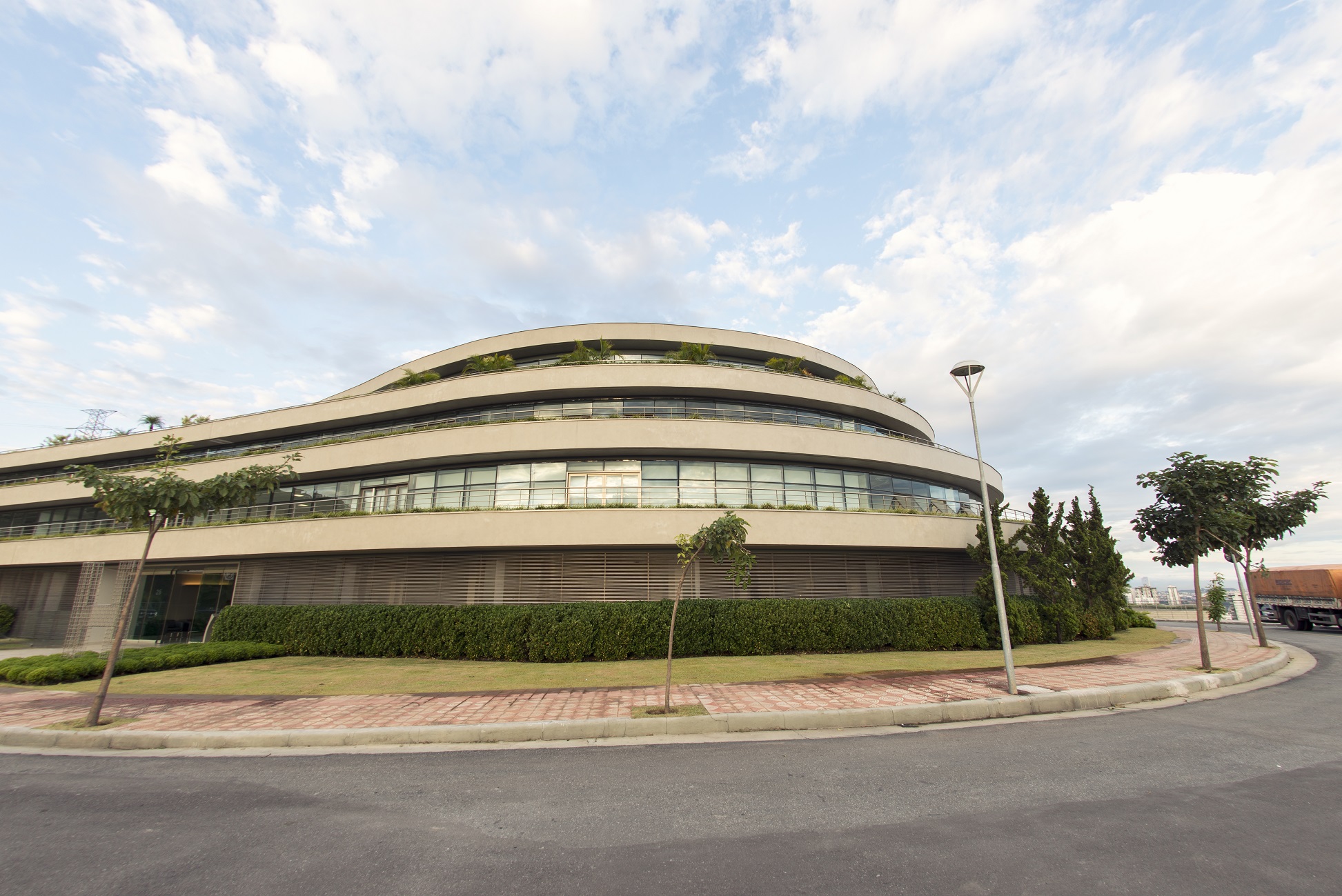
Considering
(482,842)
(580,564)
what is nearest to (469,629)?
(580,564)

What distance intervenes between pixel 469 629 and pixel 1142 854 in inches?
691

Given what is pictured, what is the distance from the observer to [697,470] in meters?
22.5

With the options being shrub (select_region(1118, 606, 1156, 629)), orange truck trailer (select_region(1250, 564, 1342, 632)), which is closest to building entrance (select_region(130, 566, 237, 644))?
shrub (select_region(1118, 606, 1156, 629))

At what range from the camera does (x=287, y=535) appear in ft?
72.2

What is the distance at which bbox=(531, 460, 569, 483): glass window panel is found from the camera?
73.2 ft

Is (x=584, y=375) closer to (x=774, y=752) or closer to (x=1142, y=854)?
(x=774, y=752)

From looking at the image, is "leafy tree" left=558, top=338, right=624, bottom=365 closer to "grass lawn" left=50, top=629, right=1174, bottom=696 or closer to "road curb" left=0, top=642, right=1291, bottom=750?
"grass lawn" left=50, top=629, right=1174, bottom=696

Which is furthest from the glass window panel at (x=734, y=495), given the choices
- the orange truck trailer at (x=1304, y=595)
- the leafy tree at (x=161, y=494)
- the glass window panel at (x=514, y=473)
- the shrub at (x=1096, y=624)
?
the orange truck trailer at (x=1304, y=595)

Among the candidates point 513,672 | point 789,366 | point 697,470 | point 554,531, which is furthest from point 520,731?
point 789,366

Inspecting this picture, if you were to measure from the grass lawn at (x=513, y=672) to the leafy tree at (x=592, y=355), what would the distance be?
1353cm

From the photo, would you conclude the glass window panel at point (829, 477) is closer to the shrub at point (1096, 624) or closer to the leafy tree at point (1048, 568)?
the leafy tree at point (1048, 568)

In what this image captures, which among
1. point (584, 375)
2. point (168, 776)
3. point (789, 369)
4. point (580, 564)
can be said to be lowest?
point (168, 776)

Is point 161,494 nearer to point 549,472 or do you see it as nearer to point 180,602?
point 549,472

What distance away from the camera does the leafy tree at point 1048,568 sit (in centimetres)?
2084
